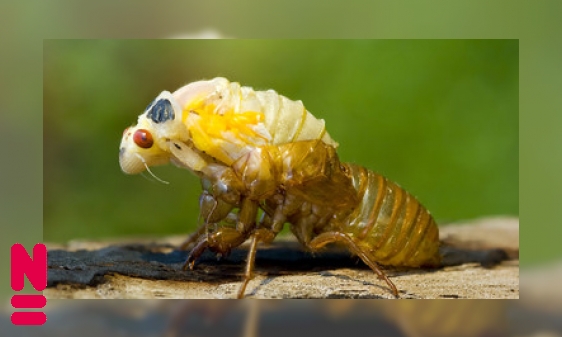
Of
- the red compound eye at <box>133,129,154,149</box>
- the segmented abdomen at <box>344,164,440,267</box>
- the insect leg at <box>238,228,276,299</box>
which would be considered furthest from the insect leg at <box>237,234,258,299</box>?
the red compound eye at <box>133,129,154,149</box>

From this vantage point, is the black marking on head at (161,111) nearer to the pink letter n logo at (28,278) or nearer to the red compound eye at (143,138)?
the red compound eye at (143,138)

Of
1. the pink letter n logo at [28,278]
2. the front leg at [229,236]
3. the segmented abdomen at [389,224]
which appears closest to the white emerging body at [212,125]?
the front leg at [229,236]

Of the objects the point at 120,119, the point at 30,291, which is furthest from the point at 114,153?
the point at 30,291

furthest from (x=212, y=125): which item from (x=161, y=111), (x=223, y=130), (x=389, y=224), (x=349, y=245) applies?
(x=389, y=224)

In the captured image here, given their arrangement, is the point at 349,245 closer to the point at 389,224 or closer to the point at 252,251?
the point at 389,224

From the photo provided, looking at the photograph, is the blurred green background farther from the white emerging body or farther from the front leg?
the front leg
